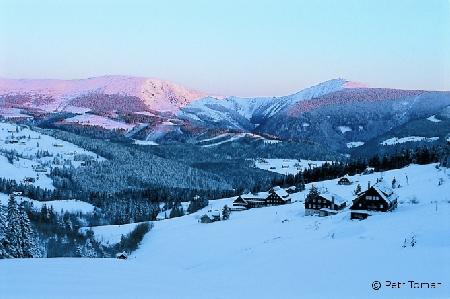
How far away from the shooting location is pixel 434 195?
184 feet

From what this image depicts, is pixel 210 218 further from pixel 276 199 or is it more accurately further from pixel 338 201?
pixel 338 201

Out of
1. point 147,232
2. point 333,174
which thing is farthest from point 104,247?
point 333,174

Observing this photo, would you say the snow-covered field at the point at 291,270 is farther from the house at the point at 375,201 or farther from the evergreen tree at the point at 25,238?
the evergreen tree at the point at 25,238

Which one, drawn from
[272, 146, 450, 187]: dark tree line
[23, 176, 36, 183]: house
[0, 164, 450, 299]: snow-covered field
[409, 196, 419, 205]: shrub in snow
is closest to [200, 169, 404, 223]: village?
[409, 196, 419, 205]: shrub in snow

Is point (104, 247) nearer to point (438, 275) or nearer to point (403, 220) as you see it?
point (403, 220)

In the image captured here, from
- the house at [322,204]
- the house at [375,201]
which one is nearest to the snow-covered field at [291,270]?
the house at [375,201]

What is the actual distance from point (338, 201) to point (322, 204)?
367cm

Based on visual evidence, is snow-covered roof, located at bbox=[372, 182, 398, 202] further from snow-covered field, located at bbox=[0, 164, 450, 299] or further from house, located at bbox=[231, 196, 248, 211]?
house, located at bbox=[231, 196, 248, 211]

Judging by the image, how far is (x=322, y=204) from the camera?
7025cm

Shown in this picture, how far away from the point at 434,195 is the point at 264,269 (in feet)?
104

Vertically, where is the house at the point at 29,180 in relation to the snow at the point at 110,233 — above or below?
below

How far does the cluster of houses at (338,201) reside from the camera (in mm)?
56781

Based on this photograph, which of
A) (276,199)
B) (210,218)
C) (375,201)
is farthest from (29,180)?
(375,201)

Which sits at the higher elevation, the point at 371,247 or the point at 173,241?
the point at 371,247
